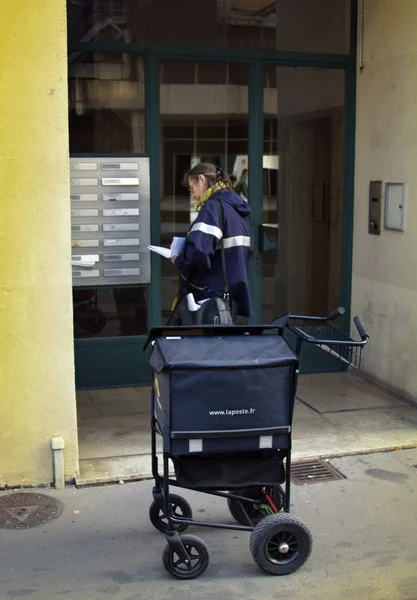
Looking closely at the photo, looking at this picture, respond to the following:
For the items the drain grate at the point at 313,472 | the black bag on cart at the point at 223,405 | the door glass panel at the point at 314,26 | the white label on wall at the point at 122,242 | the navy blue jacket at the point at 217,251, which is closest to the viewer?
the black bag on cart at the point at 223,405

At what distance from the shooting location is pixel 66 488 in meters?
5.47

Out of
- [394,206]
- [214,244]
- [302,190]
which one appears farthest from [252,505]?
[302,190]

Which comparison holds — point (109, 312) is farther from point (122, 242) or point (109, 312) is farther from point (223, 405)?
point (223, 405)

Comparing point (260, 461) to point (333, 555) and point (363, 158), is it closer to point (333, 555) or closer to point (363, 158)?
point (333, 555)

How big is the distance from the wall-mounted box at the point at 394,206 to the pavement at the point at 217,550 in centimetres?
242

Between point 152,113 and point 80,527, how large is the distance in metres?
3.74

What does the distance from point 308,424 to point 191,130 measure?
273 centimetres

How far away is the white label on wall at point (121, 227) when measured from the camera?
725 centimetres

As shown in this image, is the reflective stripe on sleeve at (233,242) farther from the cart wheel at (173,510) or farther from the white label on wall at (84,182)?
the cart wheel at (173,510)

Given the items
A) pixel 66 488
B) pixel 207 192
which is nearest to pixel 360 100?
pixel 207 192

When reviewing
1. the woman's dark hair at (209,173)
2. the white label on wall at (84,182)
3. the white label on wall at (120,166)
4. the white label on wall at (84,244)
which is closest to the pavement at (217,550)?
the woman's dark hair at (209,173)

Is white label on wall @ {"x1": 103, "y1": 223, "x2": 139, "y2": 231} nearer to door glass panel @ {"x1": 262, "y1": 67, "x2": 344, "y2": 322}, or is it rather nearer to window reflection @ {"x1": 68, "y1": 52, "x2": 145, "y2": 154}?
window reflection @ {"x1": 68, "y1": 52, "x2": 145, "y2": 154}

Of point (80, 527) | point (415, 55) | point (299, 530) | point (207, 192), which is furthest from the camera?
point (415, 55)

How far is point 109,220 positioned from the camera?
7242 millimetres
